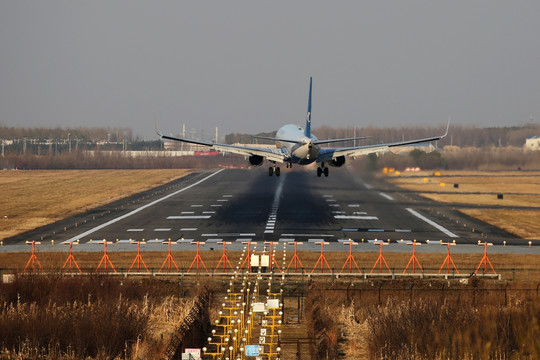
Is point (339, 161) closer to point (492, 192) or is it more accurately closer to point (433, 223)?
point (433, 223)

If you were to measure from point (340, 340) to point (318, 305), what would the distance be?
13.7 ft

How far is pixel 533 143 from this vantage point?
189375mm

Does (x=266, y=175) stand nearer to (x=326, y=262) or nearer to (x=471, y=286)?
(x=326, y=262)

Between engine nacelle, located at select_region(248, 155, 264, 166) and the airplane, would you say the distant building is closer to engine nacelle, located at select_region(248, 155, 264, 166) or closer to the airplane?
the airplane

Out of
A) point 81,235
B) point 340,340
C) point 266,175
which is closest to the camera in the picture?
point 340,340

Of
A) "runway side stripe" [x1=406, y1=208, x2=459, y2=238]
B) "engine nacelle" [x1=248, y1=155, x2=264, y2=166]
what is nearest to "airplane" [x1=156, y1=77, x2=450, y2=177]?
"engine nacelle" [x1=248, y1=155, x2=264, y2=166]

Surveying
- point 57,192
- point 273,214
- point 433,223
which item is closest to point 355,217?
point 433,223

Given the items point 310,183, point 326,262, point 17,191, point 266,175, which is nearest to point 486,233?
point 326,262

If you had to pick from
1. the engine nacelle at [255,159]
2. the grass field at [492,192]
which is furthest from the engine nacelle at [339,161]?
the grass field at [492,192]

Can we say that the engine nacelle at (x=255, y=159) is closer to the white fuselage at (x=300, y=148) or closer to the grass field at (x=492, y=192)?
the white fuselage at (x=300, y=148)

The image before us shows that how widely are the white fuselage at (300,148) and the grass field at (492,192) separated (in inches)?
942

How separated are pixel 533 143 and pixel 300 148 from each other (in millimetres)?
120685

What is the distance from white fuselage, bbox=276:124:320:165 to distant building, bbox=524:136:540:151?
104066 millimetres

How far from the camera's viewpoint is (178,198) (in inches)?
4828
